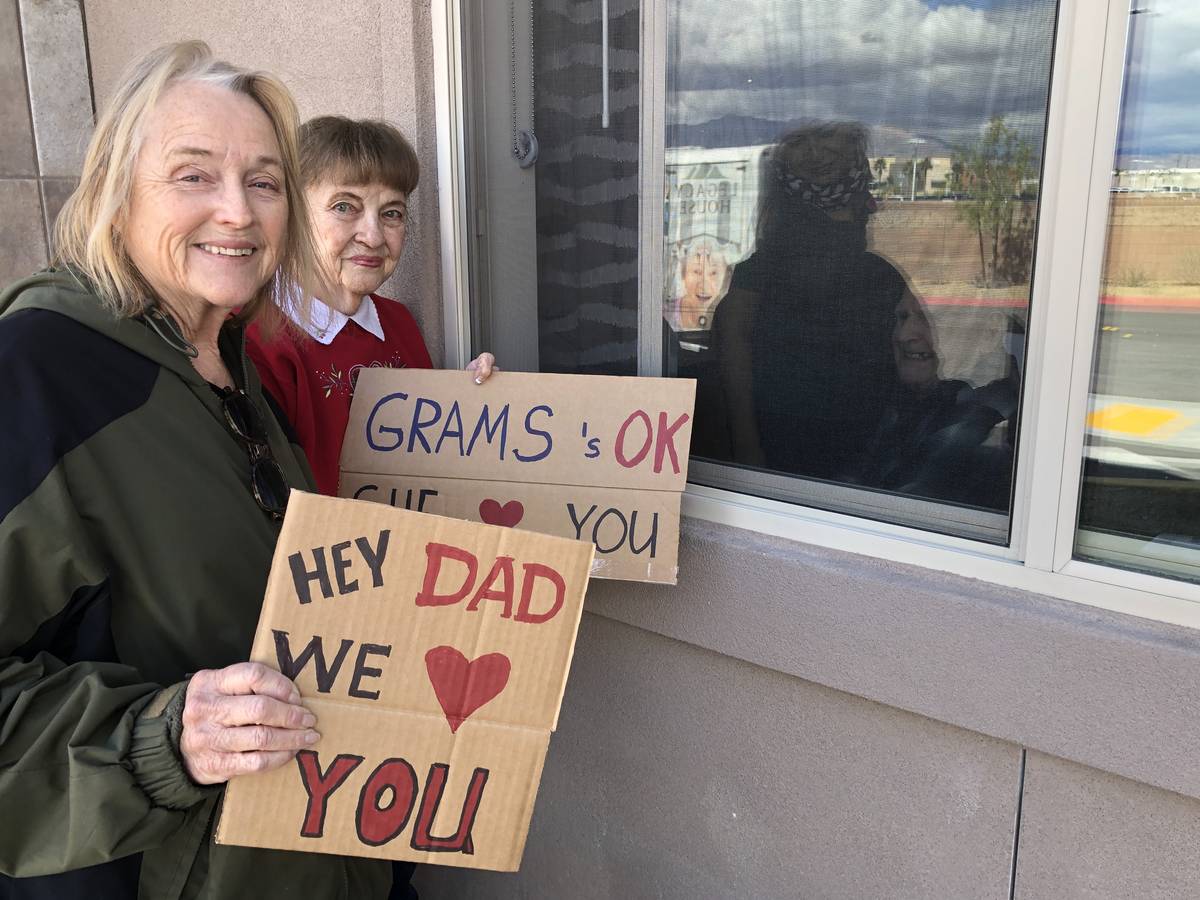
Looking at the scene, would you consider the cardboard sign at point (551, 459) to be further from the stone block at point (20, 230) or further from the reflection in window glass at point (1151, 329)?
the stone block at point (20, 230)

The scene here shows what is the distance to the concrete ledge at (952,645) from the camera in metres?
1.55

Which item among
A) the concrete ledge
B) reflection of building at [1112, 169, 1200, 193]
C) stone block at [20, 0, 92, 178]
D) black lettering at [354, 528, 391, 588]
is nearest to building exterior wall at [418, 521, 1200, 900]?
the concrete ledge

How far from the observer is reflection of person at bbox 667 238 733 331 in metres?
2.25

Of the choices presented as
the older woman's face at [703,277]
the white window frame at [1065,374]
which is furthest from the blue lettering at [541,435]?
the white window frame at [1065,374]

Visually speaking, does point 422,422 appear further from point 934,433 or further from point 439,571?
point 934,433

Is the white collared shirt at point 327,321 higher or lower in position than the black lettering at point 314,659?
higher

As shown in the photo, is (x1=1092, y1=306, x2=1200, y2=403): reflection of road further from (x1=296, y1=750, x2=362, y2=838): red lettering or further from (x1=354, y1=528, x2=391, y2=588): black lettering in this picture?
(x1=296, y1=750, x2=362, y2=838): red lettering

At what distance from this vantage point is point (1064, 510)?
5.51ft

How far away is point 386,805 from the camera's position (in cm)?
143

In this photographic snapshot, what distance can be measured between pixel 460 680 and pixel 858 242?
3.93 feet

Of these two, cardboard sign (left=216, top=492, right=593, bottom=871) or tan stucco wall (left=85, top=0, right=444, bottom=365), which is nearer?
cardboard sign (left=216, top=492, right=593, bottom=871)

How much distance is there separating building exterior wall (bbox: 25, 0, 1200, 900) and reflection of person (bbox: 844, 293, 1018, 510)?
0.61ft

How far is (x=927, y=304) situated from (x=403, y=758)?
129 centimetres

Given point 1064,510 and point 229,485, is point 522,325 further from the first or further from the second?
point 1064,510
